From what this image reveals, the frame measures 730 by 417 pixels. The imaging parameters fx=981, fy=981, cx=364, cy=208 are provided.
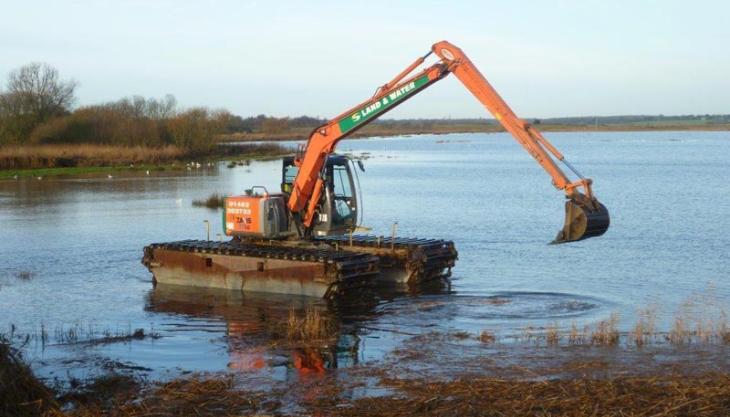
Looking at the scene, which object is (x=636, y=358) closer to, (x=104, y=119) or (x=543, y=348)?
(x=543, y=348)

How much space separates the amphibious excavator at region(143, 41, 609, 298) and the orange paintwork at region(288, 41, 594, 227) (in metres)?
0.02

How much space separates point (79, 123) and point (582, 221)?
71426mm

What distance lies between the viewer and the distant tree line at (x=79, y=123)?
78.9 meters

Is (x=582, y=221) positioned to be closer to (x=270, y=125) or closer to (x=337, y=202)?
(x=337, y=202)

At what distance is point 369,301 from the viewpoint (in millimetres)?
19828

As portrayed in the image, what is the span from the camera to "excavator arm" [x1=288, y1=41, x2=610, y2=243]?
16062 millimetres

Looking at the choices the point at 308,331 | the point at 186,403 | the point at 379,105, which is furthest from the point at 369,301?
the point at 186,403

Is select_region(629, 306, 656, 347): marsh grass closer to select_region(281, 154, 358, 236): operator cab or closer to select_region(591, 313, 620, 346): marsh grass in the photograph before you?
select_region(591, 313, 620, 346): marsh grass

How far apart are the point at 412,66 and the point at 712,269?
953 centimetres

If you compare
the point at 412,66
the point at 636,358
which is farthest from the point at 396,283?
the point at 636,358

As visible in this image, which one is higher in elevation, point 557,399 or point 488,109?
point 488,109

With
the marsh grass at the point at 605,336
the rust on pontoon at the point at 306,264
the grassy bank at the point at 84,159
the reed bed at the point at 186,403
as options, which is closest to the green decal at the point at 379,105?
the rust on pontoon at the point at 306,264

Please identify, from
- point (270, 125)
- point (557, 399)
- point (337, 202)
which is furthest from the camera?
point (270, 125)

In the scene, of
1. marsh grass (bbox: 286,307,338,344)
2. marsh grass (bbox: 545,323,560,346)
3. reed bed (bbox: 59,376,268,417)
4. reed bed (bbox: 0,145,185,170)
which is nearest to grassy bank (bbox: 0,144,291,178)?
reed bed (bbox: 0,145,185,170)
